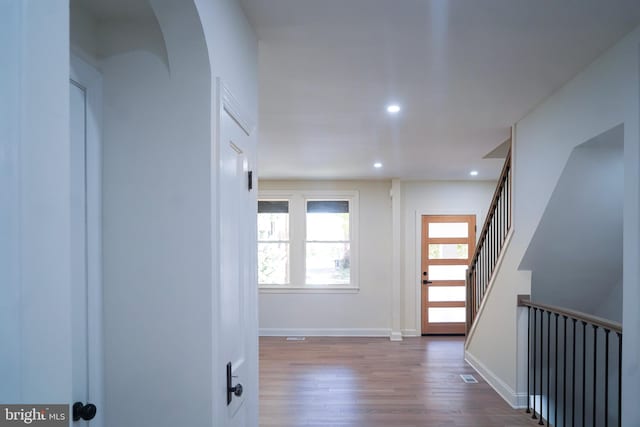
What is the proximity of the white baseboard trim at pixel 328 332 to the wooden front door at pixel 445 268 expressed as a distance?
33.2 inches

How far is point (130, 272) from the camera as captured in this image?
4.25ft

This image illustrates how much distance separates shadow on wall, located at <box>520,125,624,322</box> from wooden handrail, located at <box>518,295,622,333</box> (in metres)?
0.23

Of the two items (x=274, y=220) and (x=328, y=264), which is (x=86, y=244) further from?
(x=328, y=264)

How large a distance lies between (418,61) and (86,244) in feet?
6.30

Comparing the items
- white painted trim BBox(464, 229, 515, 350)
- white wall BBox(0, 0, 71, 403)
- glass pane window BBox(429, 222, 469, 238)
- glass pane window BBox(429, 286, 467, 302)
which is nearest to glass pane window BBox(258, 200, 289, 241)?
glass pane window BBox(429, 222, 469, 238)

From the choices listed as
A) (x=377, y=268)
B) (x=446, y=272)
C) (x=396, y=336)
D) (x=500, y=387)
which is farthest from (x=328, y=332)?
(x=500, y=387)

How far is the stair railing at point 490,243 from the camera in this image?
3953 mm

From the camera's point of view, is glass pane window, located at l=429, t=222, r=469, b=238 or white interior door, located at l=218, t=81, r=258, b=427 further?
glass pane window, located at l=429, t=222, r=469, b=238

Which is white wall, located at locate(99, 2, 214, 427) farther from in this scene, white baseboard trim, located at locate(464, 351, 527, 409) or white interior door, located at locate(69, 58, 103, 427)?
white baseboard trim, located at locate(464, 351, 527, 409)

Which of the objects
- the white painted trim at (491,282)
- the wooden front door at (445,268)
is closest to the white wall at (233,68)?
the white painted trim at (491,282)

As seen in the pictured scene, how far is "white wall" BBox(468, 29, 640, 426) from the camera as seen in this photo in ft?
6.45

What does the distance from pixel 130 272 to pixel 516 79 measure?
253 cm

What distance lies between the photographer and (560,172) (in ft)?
9.06

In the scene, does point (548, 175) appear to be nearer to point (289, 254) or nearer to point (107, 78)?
point (107, 78)
